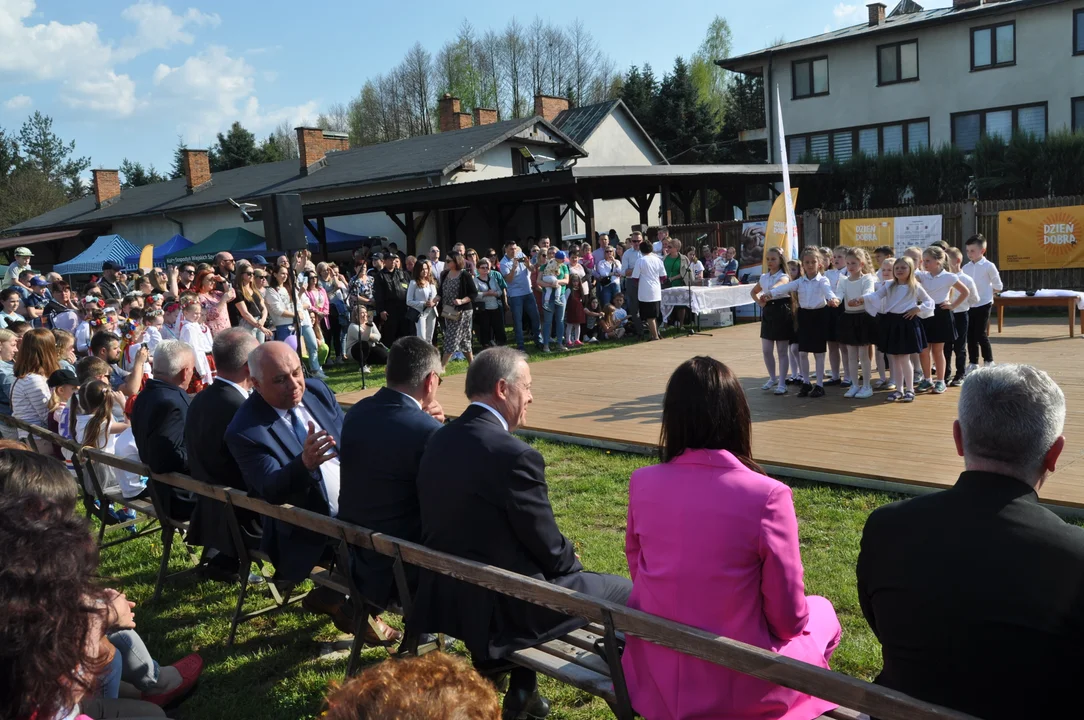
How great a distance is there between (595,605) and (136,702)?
1724mm

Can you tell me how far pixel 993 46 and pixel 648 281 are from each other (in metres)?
21.4

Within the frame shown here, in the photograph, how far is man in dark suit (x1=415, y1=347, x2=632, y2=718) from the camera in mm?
3188

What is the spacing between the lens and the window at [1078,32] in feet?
88.5

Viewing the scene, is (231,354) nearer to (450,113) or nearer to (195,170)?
(450,113)

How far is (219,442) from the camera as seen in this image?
4.65 m

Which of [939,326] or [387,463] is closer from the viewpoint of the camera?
[387,463]

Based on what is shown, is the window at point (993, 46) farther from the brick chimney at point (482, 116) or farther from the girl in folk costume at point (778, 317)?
the girl in folk costume at point (778, 317)

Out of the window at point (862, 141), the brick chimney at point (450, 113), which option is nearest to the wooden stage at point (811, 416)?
the window at point (862, 141)

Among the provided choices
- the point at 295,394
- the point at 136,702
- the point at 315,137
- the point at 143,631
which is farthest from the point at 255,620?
the point at 315,137

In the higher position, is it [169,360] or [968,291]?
[169,360]

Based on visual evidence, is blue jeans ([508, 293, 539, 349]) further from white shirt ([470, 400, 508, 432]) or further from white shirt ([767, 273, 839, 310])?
white shirt ([470, 400, 508, 432])

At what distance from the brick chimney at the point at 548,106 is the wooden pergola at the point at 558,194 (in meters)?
10.8

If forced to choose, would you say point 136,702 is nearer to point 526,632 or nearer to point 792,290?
point 526,632

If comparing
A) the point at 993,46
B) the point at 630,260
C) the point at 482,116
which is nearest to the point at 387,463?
the point at 630,260
